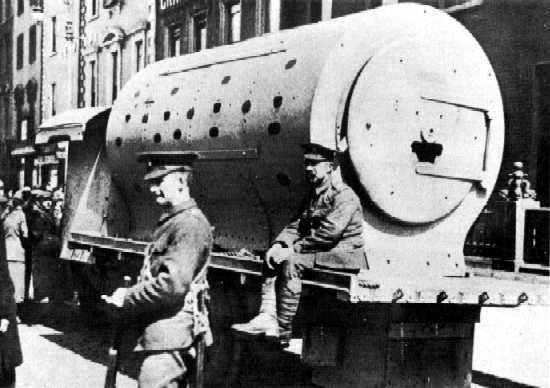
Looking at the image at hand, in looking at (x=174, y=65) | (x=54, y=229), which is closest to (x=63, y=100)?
(x=54, y=229)

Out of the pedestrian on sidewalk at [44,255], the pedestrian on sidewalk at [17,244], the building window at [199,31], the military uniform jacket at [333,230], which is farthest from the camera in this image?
the building window at [199,31]

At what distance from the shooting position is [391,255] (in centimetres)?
731

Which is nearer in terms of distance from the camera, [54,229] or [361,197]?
[361,197]

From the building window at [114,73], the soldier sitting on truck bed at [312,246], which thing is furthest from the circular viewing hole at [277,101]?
the building window at [114,73]

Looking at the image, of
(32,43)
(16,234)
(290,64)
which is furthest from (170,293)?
(32,43)

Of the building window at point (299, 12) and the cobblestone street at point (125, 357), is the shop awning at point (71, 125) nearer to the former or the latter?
the cobblestone street at point (125, 357)

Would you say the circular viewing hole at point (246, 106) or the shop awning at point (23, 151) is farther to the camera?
the shop awning at point (23, 151)

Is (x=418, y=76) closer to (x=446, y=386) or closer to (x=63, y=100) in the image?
(x=446, y=386)

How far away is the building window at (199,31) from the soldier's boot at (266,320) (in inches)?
782

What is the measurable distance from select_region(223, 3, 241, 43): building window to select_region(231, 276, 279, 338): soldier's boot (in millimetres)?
17637

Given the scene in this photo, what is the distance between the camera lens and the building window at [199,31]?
25761 millimetres

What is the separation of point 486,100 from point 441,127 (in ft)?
2.15

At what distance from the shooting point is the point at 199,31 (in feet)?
85.8

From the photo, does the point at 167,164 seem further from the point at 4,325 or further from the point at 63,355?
the point at 63,355
